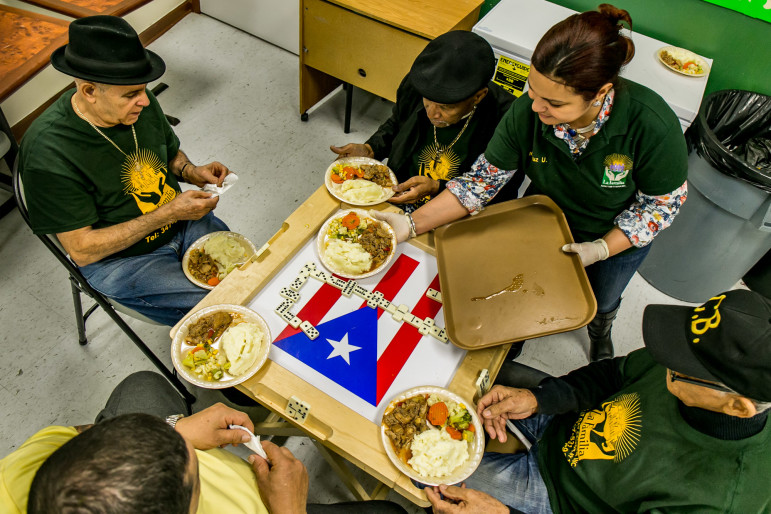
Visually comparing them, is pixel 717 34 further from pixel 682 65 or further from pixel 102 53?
pixel 102 53

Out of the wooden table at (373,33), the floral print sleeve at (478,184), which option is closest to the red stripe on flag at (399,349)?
the floral print sleeve at (478,184)

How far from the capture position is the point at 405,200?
2.12 meters

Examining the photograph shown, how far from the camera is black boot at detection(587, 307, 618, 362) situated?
98.0 inches

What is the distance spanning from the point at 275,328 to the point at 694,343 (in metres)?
1.29

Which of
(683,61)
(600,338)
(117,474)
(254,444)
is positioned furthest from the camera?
(683,61)

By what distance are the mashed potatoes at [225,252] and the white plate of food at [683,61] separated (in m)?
2.52

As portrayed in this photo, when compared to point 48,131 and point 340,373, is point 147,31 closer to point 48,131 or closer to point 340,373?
point 48,131

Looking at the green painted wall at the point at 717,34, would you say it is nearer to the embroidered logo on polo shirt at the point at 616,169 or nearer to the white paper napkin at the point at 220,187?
the embroidered logo on polo shirt at the point at 616,169

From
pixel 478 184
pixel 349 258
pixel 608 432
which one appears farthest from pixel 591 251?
pixel 349 258

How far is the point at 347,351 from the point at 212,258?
33.2 inches

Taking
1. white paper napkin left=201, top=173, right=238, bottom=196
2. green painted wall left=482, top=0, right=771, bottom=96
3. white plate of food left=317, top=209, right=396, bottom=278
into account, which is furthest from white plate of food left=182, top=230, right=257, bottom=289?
green painted wall left=482, top=0, right=771, bottom=96

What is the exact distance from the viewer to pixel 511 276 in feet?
5.67

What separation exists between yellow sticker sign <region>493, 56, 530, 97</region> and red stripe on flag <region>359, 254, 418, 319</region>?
1465 mm

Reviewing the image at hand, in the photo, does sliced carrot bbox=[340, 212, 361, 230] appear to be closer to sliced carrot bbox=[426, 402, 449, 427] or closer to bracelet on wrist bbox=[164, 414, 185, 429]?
sliced carrot bbox=[426, 402, 449, 427]
